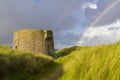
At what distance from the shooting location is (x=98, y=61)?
6.07 metres

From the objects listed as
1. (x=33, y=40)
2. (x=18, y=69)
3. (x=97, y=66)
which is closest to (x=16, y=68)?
(x=18, y=69)

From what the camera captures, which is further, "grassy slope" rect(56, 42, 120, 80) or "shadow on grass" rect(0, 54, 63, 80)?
"shadow on grass" rect(0, 54, 63, 80)

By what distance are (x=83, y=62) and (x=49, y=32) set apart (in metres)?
36.7

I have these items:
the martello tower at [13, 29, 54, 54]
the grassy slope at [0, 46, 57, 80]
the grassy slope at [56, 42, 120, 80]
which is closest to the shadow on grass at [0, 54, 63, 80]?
the grassy slope at [0, 46, 57, 80]

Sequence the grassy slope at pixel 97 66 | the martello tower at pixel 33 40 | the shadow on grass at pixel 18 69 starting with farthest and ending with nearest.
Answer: the martello tower at pixel 33 40 → the shadow on grass at pixel 18 69 → the grassy slope at pixel 97 66

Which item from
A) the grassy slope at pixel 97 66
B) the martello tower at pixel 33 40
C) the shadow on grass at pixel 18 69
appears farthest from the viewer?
the martello tower at pixel 33 40

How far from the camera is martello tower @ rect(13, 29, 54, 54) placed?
1634 inches

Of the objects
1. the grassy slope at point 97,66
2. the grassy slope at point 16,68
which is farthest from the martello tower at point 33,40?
the grassy slope at point 97,66

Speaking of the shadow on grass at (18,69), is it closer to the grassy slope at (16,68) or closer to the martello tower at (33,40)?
the grassy slope at (16,68)

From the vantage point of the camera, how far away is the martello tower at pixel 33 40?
136 feet

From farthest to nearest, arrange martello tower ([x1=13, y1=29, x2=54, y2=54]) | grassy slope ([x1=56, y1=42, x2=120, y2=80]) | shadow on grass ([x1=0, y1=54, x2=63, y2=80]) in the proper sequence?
1. martello tower ([x1=13, y1=29, x2=54, y2=54])
2. shadow on grass ([x1=0, y1=54, x2=63, y2=80])
3. grassy slope ([x1=56, y1=42, x2=120, y2=80])

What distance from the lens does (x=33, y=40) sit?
41.5 metres

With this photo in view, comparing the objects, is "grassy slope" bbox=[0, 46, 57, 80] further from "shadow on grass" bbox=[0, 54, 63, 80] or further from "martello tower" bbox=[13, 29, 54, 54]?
"martello tower" bbox=[13, 29, 54, 54]

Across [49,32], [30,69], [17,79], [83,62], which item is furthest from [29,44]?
[83,62]
